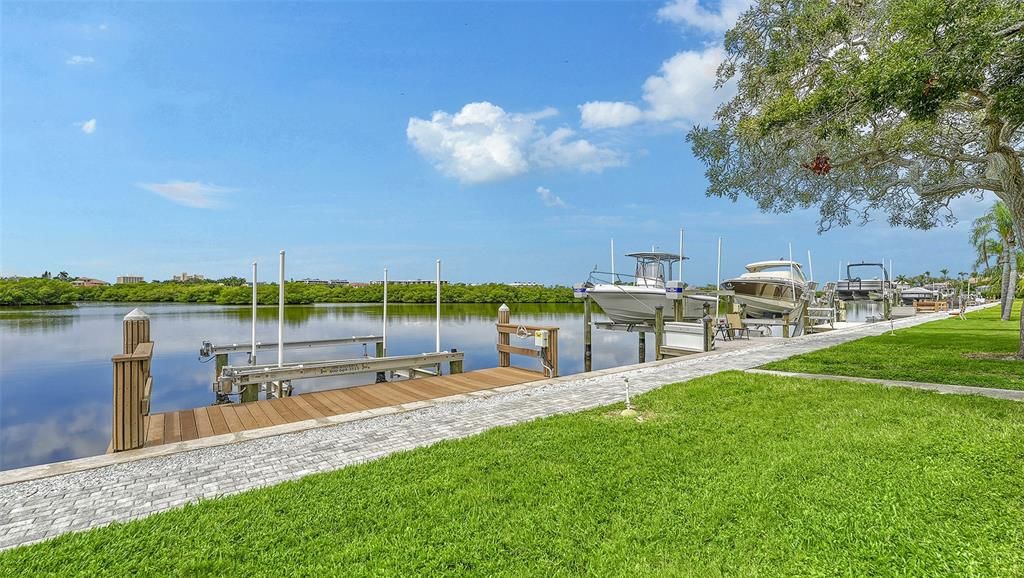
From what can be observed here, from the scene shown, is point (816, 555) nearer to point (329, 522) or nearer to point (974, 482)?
point (974, 482)

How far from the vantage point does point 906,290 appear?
5334 centimetres

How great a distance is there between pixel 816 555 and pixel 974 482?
70.1 inches

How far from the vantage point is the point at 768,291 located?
23.4 metres

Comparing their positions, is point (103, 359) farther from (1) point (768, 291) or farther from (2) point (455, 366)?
(1) point (768, 291)

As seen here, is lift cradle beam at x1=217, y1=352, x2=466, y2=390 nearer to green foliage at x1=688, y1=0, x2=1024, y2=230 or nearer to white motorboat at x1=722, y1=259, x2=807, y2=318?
green foliage at x1=688, y1=0, x2=1024, y2=230

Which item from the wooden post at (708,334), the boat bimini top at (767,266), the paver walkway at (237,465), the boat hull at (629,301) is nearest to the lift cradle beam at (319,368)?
the paver walkway at (237,465)

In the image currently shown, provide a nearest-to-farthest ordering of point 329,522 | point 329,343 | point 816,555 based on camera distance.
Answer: point 816,555, point 329,522, point 329,343

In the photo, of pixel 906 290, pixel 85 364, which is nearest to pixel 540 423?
pixel 85 364

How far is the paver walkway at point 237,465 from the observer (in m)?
3.20

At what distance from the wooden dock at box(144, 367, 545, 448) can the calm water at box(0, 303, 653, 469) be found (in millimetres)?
3072

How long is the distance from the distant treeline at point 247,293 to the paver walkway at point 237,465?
121 ft

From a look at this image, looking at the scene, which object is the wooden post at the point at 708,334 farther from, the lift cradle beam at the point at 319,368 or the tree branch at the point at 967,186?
the lift cradle beam at the point at 319,368

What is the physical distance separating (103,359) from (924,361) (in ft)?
74.9

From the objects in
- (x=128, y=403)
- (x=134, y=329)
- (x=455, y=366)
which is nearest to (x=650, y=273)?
(x=455, y=366)
